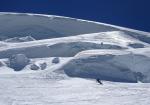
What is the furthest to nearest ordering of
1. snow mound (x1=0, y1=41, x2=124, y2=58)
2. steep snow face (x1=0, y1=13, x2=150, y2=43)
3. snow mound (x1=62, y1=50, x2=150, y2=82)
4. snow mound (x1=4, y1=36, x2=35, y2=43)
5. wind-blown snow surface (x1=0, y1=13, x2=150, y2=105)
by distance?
1. steep snow face (x1=0, y1=13, x2=150, y2=43)
2. snow mound (x1=4, y1=36, x2=35, y2=43)
3. snow mound (x1=0, y1=41, x2=124, y2=58)
4. snow mound (x1=62, y1=50, x2=150, y2=82)
5. wind-blown snow surface (x1=0, y1=13, x2=150, y2=105)

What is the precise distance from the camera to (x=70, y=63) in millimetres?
9125

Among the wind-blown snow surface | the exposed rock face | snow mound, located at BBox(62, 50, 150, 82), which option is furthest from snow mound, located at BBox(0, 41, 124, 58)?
snow mound, located at BBox(62, 50, 150, 82)

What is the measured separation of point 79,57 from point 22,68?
1.07 m

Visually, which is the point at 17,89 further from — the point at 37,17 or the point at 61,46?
the point at 37,17

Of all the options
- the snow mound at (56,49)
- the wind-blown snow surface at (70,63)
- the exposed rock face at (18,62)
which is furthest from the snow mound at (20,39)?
the exposed rock face at (18,62)

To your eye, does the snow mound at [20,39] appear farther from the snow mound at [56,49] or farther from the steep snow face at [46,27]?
the snow mound at [56,49]

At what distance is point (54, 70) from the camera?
8.98 meters

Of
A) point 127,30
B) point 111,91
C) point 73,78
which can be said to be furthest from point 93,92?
point 127,30

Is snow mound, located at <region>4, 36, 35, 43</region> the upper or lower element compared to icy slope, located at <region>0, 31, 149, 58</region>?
lower

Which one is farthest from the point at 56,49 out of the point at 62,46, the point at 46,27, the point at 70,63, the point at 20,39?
the point at 46,27

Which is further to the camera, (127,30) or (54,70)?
(127,30)

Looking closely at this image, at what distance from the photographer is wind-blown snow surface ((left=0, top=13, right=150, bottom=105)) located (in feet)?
25.2

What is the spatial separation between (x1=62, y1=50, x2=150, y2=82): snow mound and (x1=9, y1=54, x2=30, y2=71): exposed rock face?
0.93 metres

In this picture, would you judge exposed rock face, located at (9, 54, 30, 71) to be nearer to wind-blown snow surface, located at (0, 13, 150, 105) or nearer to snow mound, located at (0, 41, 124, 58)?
wind-blown snow surface, located at (0, 13, 150, 105)
